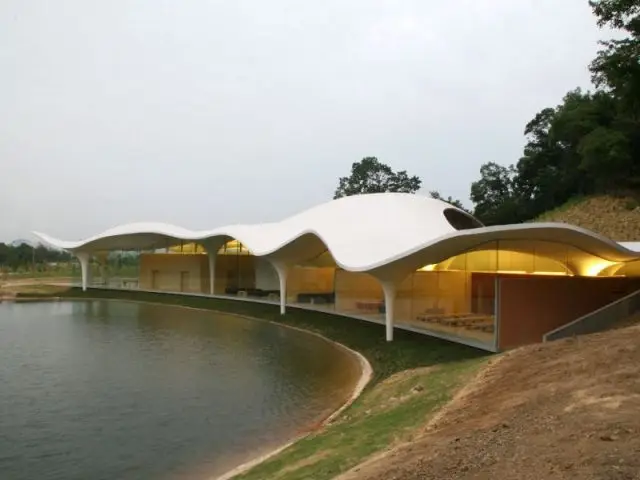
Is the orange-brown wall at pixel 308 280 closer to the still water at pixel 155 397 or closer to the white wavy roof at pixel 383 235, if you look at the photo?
the white wavy roof at pixel 383 235

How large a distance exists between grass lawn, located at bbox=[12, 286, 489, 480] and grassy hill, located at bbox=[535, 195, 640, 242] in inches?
847

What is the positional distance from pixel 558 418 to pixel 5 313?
28.2m

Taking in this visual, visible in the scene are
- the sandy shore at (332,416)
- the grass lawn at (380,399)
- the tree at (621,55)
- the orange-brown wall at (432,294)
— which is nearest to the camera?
the grass lawn at (380,399)

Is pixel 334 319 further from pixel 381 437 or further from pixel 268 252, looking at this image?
pixel 381 437

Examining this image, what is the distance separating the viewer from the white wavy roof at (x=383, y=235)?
15180mm

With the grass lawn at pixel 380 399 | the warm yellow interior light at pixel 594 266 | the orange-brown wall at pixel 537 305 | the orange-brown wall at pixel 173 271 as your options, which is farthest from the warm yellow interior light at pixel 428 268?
the orange-brown wall at pixel 173 271

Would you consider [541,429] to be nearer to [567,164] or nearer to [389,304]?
[389,304]

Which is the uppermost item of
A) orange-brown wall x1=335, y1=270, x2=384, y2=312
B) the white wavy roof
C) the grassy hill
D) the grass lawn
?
the grassy hill

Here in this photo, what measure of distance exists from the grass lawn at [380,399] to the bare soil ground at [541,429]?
24.5 inches

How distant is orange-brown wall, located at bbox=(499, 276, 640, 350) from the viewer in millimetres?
14484

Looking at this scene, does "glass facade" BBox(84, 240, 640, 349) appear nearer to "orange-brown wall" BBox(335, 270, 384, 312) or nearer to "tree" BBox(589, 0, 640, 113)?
"orange-brown wall" BBox(335, 270, 384, 312)

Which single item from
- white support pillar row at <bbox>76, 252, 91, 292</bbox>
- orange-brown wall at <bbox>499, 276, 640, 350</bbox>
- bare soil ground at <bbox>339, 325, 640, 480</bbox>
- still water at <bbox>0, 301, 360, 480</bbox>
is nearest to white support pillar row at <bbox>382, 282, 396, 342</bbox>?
still water at <bbox>0, 301, 360, 480</bbox>

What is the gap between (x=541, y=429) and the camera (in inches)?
219

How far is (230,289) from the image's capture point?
113 ft
